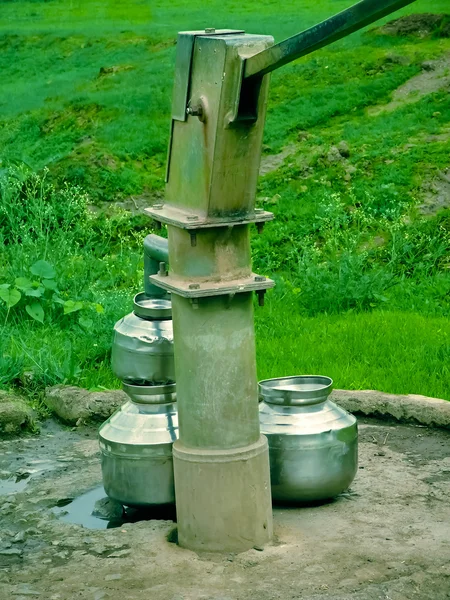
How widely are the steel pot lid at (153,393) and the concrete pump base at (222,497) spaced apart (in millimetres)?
445

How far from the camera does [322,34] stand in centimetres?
342

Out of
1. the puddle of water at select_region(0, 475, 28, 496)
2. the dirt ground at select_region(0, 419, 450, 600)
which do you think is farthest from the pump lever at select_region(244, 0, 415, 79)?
the puddle of water at select_region(0, 475, 28, 496)

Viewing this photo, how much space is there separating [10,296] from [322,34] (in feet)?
13.8

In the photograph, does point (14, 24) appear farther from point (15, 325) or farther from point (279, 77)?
point (15, 325)

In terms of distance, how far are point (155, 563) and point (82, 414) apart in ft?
6.46

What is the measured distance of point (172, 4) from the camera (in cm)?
1086

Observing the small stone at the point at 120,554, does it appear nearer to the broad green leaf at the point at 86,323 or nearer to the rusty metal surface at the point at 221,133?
the rusty metal surface at the point at 221,133

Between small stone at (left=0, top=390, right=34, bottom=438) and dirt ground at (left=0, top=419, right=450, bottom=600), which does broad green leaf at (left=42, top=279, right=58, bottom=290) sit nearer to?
small stone at (left=0, top=390, right=34, bottom=438)

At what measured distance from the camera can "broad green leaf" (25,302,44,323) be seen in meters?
7.30

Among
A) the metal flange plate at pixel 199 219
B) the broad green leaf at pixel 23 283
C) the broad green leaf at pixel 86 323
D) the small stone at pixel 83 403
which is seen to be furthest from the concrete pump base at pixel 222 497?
the broad green leaf at pixel 23 283

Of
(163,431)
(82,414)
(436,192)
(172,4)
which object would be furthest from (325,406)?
(172,4)

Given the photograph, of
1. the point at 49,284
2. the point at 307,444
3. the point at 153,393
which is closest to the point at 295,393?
the point at 307,444

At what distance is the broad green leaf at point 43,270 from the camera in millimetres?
7500

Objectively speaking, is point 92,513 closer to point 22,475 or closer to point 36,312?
point 22,475
